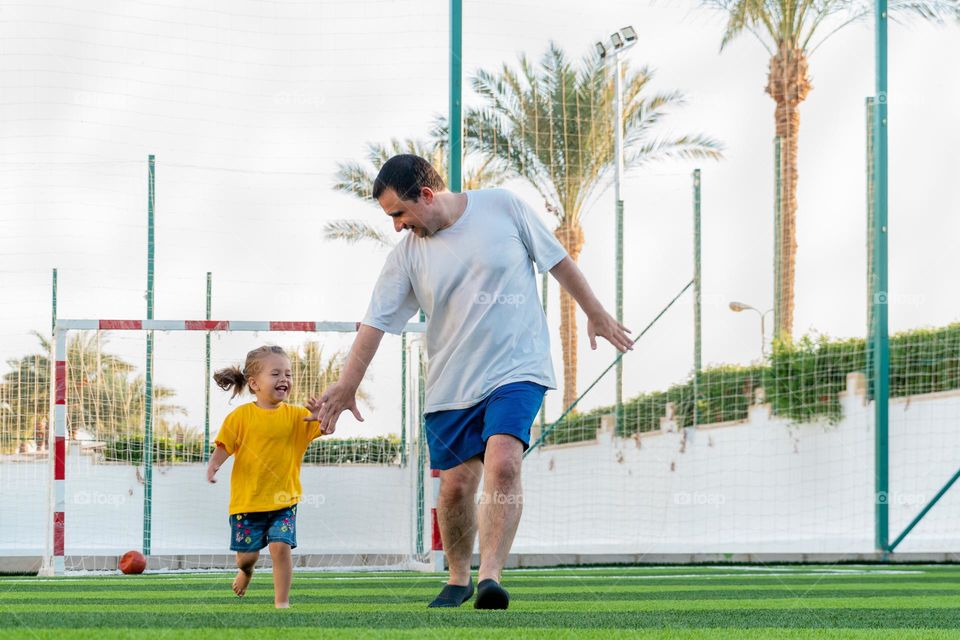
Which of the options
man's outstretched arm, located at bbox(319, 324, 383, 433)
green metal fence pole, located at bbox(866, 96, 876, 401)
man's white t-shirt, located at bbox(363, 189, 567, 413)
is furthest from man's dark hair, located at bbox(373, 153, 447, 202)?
green metal fence pole, located at bbox(866, 96, 876, 401)

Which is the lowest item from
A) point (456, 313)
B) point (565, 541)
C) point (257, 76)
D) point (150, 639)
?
point (565, 541)

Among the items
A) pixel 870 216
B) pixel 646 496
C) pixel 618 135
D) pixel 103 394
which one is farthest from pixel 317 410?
pixel 646 496

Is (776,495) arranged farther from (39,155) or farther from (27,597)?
(27,597)

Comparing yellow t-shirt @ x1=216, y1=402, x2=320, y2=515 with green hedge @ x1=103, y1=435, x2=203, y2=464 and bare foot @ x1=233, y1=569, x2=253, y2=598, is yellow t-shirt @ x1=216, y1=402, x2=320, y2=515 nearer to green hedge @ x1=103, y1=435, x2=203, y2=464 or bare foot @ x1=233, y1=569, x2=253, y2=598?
bare foot @ x1=233, y1=569, x2=253, y2=598

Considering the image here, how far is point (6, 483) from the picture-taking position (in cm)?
1073

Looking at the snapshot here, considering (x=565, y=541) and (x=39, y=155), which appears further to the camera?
(x=565, y=541)

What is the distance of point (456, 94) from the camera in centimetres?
896

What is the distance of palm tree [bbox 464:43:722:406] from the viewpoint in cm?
1002

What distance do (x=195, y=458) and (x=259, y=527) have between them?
4.84m

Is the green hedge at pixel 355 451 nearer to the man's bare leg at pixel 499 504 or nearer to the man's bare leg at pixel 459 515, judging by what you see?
the man's bare leg at pixel 459 515

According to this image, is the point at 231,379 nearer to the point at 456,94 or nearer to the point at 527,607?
the point at 527,607

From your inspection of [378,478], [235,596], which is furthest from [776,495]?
[235,596]

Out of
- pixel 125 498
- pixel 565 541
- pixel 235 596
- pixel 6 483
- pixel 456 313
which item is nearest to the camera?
pixel 456 313

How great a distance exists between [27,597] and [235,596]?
3.04 ft
